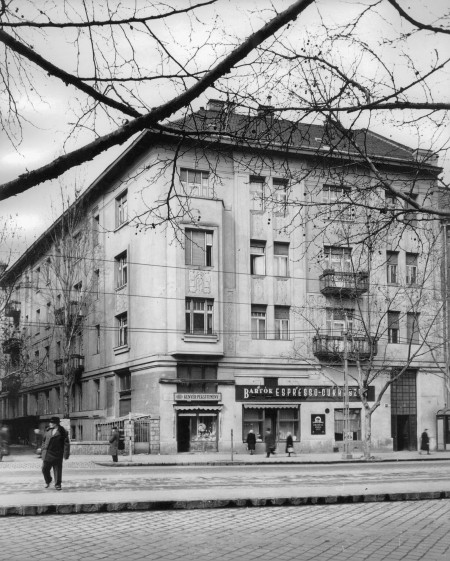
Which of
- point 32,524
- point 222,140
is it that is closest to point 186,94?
point 222,140

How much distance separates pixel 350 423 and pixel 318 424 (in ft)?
7.43

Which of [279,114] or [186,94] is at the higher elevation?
[279,114]

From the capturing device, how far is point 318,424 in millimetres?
43781

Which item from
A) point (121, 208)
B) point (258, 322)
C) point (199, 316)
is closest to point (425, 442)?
point (258, 322)

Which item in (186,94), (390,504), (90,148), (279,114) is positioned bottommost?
(390,504)

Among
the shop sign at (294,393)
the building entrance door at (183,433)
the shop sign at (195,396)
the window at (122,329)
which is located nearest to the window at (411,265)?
the shop sign at (294,393)

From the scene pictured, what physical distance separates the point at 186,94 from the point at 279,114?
281cm

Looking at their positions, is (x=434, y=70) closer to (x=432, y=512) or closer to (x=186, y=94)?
(x=186, y=94)

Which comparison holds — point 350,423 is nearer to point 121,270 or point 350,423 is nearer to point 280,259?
point 280,259

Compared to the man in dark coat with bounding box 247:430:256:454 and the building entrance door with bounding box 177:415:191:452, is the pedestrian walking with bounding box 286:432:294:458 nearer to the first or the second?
Answer: the man in dark coat with bounding box 247:430:256:454

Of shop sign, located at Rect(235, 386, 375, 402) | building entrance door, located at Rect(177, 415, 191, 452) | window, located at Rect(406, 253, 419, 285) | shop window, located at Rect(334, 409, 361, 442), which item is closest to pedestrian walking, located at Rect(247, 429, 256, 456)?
shop sign, located at Rect(235, 386, 375, 402)

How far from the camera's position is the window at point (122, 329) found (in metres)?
44.9

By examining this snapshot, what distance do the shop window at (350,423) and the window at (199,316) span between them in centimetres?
906

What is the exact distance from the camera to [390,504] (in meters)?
14.5
